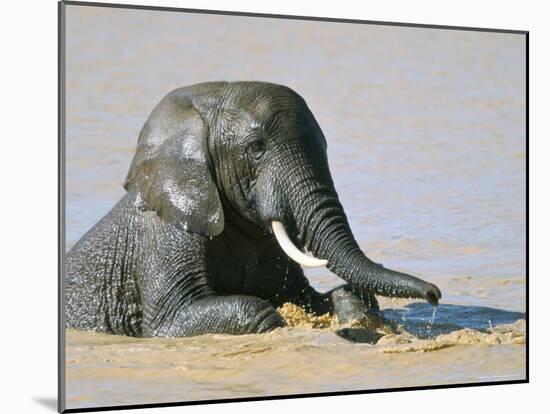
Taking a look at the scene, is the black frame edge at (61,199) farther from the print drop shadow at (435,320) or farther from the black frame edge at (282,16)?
the print drop shadow at (435,320)

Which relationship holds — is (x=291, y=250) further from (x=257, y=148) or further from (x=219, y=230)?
(x=257, y=148)

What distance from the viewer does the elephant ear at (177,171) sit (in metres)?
9.38

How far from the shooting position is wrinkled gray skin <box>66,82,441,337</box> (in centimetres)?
913

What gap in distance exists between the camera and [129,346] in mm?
9188

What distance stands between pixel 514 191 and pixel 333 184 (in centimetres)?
156

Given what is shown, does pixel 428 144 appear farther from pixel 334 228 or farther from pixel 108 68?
pixel 108 68

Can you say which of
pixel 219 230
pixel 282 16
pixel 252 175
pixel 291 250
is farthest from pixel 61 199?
pixel 282 16

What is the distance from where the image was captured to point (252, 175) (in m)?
9.31

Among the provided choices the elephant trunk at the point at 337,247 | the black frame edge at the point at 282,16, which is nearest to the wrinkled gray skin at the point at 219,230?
the elephant trunk at the point at 337,247

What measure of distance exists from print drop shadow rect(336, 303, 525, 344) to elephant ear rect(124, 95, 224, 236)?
0.98m

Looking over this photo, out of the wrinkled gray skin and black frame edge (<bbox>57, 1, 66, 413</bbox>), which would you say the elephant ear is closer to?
the wrinkled gray skin

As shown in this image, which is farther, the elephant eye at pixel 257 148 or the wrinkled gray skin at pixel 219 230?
the elephant eye at pixel 257 148

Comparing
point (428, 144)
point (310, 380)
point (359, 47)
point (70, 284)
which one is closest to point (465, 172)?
point (428, 144)

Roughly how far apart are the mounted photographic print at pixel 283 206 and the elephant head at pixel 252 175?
0.04 feet
